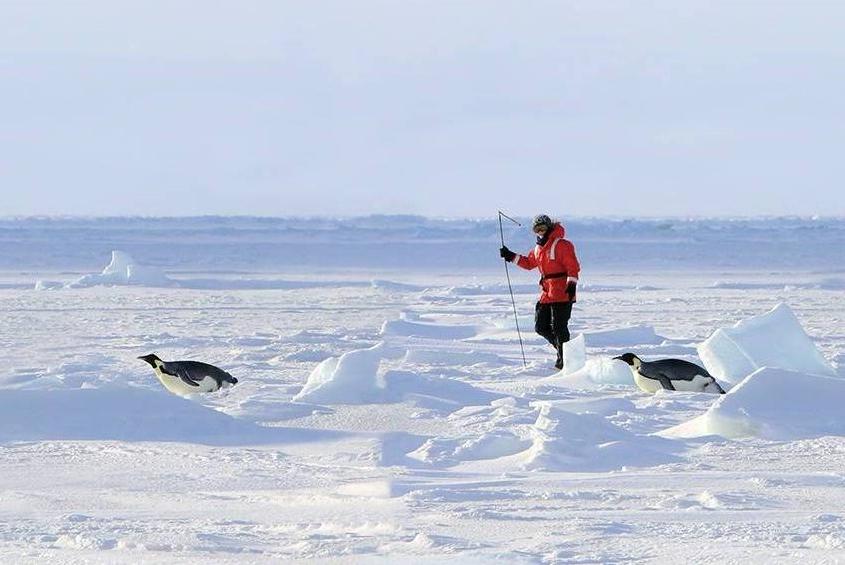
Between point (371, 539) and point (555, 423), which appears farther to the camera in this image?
point (555, 423)

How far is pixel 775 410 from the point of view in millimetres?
5855

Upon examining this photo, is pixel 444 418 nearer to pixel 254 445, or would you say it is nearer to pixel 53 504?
pixel 254 445

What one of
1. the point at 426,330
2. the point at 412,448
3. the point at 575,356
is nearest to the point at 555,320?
the point at 575,356

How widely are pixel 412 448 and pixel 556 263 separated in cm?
361

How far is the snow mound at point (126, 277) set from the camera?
18547 mm

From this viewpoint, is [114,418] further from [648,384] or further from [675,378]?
[675,378]

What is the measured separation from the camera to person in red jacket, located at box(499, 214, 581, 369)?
28.6 feet

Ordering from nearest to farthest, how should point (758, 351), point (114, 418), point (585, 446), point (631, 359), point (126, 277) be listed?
point (585, 446) < point (114, 418) < point (631, 359) < point (758, 351) < point (126, 277)

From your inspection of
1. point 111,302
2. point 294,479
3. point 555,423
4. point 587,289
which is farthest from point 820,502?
point 587,289

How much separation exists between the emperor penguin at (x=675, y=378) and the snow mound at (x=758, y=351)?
1.54 ft

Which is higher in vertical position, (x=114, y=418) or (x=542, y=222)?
(x=542, y=222)

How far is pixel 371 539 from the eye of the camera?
141 inches

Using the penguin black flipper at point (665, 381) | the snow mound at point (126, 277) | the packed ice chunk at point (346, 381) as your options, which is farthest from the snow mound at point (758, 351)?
the snow mound at point (126, 277)

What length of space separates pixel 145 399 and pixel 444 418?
1.42 m
